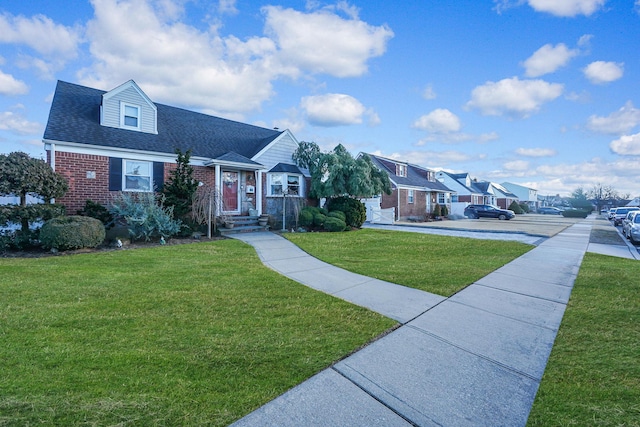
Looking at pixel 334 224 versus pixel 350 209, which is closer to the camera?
pixel 334 224

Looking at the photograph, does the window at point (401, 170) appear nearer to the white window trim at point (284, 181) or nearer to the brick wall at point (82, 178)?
the white window trim at point (284, 181)

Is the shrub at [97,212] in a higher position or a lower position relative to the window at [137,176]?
lower

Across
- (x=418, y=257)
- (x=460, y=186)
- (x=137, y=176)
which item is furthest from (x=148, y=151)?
(x=460, y=186)

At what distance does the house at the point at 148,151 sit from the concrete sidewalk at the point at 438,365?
36.0 ft

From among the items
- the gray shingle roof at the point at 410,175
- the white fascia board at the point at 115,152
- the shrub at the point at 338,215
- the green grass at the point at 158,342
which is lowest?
the green grass at the point at 158,342

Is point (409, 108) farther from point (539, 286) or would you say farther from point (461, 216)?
point (461, 216)

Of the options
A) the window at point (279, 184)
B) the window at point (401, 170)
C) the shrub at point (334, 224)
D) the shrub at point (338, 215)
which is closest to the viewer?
the shrub at point (334, 224)

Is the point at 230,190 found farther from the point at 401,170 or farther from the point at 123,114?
the point at 401,170

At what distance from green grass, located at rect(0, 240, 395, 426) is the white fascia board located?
7080 millimetres

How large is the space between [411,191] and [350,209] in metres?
16.2

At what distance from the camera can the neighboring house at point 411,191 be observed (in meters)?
29.1

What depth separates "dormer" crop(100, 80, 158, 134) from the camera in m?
13.5

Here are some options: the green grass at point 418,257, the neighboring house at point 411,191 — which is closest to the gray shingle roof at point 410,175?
the neighboring house at point 411,191

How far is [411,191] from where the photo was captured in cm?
3106
